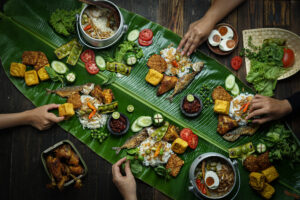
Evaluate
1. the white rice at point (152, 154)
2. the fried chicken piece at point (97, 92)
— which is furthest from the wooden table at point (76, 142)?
the fried chicken piece at point (97, 92)

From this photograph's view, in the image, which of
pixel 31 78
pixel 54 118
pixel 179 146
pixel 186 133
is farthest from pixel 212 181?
pixel 31 78

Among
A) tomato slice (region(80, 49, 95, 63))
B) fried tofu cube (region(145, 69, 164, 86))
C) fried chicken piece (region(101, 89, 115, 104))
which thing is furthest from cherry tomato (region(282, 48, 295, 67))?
tomato slice (region(80, 49, 95, 63))

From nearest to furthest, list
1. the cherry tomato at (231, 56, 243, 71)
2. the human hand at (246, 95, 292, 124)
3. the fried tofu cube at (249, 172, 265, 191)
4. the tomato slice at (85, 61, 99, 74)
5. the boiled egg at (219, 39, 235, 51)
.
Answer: the fried tofu cube at (249, 172, 265, 191), the human hand at (246, 95, 292, 124), the tomato slice at (85, 61, 99, 74), the boiled egg at (219, 39, 235, 51), the cherry tomato at (231, 56, 243, 71)

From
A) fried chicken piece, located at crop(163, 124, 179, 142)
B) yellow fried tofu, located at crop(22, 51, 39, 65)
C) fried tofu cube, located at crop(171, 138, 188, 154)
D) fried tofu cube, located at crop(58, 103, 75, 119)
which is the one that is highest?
yellow fried tofu, located at crop(22, 51, 39, 65)

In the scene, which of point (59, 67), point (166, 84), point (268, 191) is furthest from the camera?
point (59, 67)

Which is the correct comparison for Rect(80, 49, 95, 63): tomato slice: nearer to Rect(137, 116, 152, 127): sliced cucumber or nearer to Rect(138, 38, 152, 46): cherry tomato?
Rect(138, 38, 152, 46): cherry tomato

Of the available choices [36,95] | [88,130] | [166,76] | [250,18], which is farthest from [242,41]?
[36,95]

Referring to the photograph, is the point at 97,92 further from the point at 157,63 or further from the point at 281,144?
the point at 281,144
